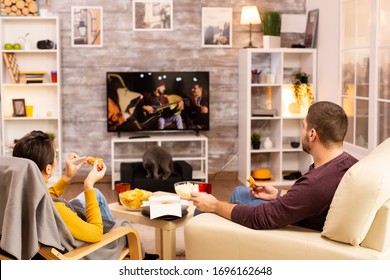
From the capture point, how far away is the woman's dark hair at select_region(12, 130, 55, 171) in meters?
3.10

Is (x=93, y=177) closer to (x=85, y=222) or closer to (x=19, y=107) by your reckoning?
(x=85, y=222)

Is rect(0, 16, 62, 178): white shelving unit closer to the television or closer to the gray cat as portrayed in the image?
the television

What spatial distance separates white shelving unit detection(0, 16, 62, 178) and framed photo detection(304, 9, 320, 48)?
273 cm

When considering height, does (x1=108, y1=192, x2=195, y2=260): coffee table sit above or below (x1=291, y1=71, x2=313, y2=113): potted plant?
below

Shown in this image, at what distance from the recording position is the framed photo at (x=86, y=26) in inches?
297

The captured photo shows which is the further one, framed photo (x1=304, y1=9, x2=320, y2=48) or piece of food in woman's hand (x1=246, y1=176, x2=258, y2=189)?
framed photo (x1=304, y1=9, x2=320, y2=48)

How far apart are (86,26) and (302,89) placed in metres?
2.48

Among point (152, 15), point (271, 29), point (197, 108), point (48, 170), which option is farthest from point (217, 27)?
point (48, 170)

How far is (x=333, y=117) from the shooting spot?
10.4 ft

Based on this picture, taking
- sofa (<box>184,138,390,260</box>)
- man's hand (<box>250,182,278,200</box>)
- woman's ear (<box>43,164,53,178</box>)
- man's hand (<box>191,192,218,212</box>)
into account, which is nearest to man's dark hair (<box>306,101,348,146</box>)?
sofa (<box>184,138,390,260</box>)

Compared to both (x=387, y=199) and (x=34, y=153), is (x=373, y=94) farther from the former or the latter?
(x=34, y=153)

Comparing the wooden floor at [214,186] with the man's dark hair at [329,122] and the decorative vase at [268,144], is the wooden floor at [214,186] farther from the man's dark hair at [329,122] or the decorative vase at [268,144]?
the man's dark hair at [329,122]

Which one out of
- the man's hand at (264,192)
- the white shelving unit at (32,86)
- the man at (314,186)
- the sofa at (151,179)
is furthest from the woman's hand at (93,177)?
the white shelving unit at (32,86)
